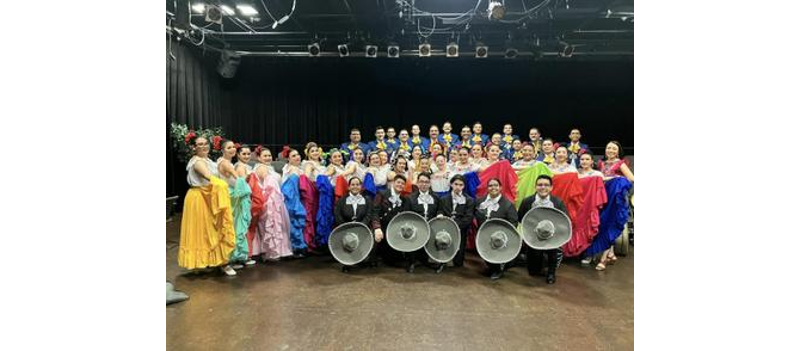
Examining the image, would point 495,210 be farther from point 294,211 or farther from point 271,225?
point 271,225

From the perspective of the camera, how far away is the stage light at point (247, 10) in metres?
7.88

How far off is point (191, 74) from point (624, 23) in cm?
1025

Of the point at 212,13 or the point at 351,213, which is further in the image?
the point at 212,13

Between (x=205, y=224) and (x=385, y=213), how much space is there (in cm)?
184

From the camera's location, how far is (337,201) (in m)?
4.33

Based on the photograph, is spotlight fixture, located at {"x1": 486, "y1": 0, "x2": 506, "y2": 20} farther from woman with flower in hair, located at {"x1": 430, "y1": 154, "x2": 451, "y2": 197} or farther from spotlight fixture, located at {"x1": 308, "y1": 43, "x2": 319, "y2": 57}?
spotlight fixture, located at {"x1": 308, "y1": 43, "x2": 319, "y2": 57}


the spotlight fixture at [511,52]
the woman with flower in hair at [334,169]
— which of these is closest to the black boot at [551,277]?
the woman with flower in hair at [334,169]

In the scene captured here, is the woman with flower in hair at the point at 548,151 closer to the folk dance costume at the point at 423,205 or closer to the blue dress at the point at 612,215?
the blue dress at the point at 612,215

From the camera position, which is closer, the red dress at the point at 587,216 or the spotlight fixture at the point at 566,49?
the red dress at the point at 587,216

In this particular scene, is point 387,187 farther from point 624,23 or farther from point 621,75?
point 621,75

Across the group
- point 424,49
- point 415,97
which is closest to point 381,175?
point 424,49

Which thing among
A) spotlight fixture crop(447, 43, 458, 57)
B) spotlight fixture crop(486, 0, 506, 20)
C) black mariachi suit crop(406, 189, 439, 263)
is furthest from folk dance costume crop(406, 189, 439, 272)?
spotlight fixture crop(447, 43, 458, 57)

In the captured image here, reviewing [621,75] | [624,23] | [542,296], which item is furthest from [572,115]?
[542,296]

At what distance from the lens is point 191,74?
8859 mm
